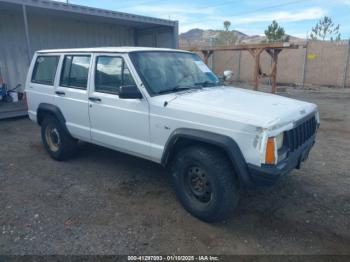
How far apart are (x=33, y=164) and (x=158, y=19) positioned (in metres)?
8.70

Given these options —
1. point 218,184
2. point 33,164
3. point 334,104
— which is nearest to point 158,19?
point 334,104

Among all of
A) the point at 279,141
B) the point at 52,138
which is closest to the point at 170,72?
the point at 279,141

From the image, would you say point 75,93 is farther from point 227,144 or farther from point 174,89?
point 227,144

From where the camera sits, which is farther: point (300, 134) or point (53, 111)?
point (53, 111)

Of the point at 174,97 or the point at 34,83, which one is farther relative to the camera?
the point at 34,83

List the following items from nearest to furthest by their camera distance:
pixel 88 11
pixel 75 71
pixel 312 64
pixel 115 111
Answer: pixel 115 111 → pixel 75 71 → pixel 88 11 → pixel 312 64

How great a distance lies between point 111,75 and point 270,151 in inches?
92.6

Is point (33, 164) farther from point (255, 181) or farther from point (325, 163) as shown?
point (325, 163)

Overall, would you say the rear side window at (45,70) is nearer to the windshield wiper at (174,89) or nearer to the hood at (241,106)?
the windshield wiper at (174,89)

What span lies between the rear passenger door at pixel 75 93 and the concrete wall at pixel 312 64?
16763 mm

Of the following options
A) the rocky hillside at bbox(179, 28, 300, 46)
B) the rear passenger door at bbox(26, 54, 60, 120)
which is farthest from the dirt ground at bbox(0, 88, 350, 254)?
the rocky hillside at bbox(179, 28, 300, 46)

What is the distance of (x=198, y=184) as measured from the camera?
326 centimetres

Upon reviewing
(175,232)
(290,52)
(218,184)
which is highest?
(290,52)

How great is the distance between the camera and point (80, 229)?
3148mm
